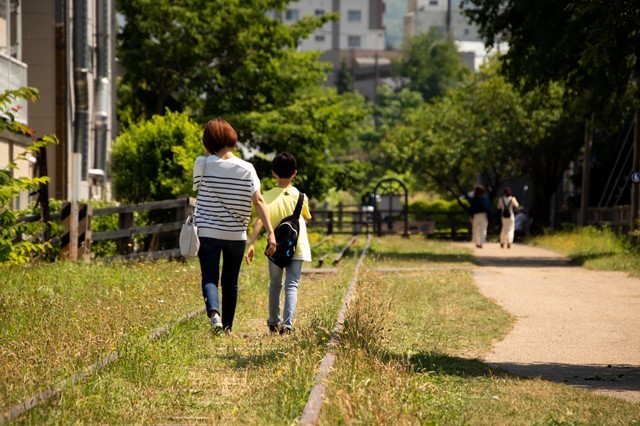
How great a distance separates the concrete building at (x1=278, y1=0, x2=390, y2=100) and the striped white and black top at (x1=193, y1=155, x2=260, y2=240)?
14563 cm

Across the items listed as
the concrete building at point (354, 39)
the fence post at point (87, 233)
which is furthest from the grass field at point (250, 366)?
the concrete building at point (354, 39)

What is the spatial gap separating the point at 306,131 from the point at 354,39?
137 metres

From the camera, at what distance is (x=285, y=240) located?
11.8m

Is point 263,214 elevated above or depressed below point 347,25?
below

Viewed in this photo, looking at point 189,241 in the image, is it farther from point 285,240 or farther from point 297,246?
point 297,246

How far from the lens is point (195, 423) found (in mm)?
7477

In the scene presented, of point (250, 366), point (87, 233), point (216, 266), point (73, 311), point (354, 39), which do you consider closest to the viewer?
point (250, 366)

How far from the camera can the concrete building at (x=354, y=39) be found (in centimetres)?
16225

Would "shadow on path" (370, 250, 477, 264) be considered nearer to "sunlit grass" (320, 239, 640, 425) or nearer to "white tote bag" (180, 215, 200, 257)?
"sunlit grass" (320, 239, 640, 425)

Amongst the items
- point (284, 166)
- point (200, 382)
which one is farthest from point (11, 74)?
point (200, 382)

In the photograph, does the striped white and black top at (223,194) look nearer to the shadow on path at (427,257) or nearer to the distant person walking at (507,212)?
the shadow on path at (427,257)

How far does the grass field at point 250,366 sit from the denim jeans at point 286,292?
0.67ft

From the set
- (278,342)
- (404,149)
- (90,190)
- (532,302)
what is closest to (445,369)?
(278,342)

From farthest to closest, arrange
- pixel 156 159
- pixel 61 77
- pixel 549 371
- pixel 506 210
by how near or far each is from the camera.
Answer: pixel 506 210 → pixel 61 77 → pixel 156 159 → pixel 549 371
